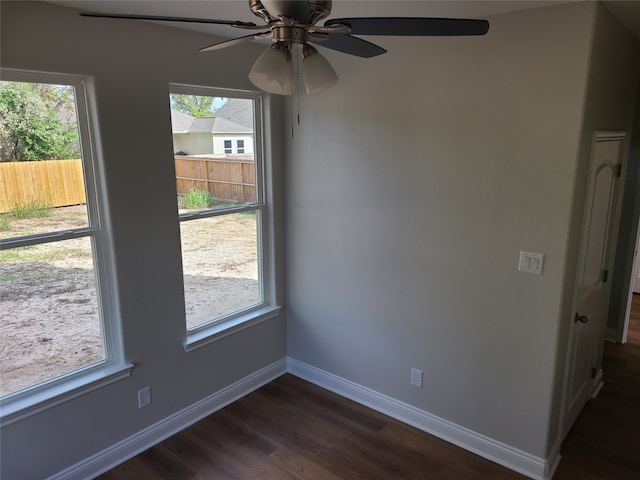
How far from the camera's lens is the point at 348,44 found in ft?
5.31

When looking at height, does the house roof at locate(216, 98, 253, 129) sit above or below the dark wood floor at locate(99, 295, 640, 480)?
above

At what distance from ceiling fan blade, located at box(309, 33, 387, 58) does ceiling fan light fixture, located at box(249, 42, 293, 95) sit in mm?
102

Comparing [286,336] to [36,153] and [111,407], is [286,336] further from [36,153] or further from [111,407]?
[36,153]

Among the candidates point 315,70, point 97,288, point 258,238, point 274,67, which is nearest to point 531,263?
point 315,70

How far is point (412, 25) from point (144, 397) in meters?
2.52

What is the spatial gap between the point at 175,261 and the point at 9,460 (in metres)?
A: 1.27

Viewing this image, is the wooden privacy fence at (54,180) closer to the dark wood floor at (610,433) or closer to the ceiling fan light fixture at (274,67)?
the ceiling fan light fixture at (274,67)

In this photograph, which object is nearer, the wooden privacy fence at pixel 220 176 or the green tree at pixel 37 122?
the green tree at pixel 37 122

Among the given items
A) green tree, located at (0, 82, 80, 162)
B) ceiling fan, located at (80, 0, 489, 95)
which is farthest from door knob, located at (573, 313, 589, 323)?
green tree, located at (0, 82, 80, 162)

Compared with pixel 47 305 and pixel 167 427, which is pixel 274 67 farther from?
pixel 167 427

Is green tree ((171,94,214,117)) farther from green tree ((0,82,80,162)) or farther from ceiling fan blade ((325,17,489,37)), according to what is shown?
ceiling fan blade ((325,17,489,37))

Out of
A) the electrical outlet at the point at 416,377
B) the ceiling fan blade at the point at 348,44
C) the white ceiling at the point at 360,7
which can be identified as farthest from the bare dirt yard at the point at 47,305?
the electrical outlet at the point at 416,377

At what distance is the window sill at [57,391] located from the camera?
7.26ft

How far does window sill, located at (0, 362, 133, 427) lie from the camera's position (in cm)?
221
